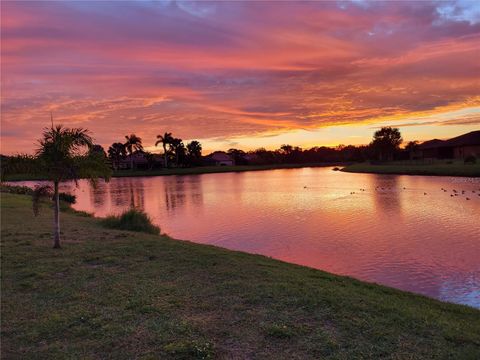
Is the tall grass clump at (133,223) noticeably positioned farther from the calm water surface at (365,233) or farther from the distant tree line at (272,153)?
the distant tree line at (272,153)

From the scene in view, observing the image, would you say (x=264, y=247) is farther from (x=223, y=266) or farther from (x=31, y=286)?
(x=31, y=286)

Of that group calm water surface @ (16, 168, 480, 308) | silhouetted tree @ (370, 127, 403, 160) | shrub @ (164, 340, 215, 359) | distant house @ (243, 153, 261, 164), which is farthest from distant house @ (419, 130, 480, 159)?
shrub @ (164, 340, 215, 359)

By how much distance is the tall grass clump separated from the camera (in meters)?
19.9

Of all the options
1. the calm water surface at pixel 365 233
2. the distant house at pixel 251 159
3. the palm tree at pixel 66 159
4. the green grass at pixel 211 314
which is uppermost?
the distant house at pixel 251 159

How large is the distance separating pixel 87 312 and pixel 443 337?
20.2ft

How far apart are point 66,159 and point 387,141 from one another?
315 feet

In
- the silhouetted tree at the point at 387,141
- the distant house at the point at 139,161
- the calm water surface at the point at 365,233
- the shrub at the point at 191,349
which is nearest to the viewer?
the shrub at the point at 191,349

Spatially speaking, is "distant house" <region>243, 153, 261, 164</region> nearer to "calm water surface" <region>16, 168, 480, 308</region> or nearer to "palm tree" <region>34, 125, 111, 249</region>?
"calm water surface" <region>16, 168, 480, 308</region>

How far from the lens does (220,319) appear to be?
7.01 meters

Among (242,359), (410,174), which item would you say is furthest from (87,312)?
(410,174)

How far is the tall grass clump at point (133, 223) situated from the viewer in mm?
19906

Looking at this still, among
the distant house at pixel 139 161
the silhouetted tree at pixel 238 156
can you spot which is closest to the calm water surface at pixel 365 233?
the distant house at pixel 139 161

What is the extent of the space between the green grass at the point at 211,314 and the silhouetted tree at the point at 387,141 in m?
94.9

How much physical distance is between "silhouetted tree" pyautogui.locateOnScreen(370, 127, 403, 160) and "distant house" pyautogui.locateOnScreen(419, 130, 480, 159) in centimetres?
656
